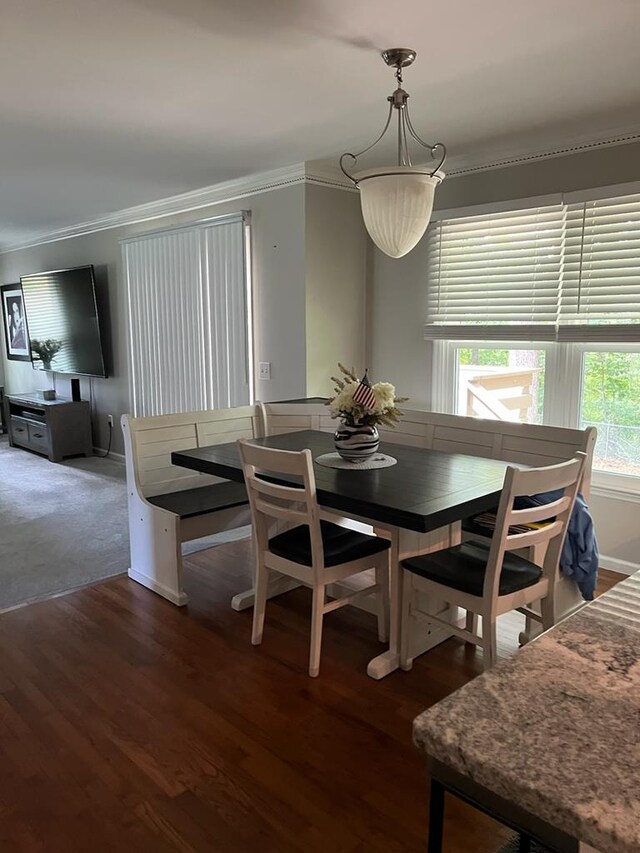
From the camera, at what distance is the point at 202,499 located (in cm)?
349

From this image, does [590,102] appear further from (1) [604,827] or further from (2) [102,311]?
(2) [102,311]

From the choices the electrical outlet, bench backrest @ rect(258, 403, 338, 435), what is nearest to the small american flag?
bench backrest @ rect(258, 403, 338, 435)

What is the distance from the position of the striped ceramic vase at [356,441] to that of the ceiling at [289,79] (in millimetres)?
1491

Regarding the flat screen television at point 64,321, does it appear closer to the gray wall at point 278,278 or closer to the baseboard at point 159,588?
the gray wall at point 278,278

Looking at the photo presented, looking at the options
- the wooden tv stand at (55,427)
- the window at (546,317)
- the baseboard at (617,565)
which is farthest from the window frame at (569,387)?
the wooden tv stand at (55,427)

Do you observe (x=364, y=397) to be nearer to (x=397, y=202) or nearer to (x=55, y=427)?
(x=397, y=202)

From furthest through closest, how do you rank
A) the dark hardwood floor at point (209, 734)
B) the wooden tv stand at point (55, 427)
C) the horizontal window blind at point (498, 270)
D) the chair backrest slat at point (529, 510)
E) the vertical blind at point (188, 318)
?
the wooden tv stand at point (55, 427), the vertical blind at point (188, 318), the horizontal window blind at point (498, 270), the chair backrest slat at point (529, 510), the dark hardwood floor at point (209, 734)

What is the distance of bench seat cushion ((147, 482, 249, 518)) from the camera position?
130 inches

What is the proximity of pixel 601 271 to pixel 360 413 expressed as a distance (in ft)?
5.58

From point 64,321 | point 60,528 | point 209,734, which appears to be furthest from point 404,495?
point 64,321

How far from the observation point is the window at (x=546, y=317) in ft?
11.3

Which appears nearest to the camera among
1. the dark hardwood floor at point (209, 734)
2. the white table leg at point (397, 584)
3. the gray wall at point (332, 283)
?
the dark hardwood floor at point (209, 734)

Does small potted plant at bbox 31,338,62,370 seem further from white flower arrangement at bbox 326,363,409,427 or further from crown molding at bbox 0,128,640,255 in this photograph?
white flower arrangement at bbox 326,363,409,427

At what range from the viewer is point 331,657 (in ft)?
8.89
